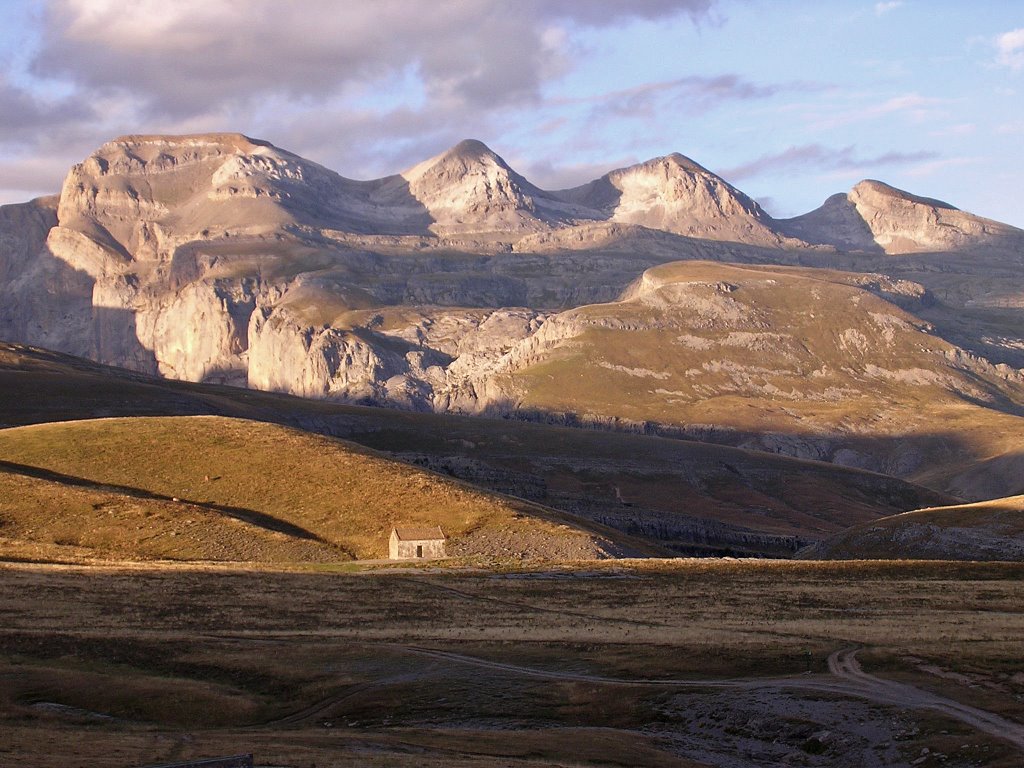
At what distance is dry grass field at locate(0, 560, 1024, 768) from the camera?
41688 millimetres

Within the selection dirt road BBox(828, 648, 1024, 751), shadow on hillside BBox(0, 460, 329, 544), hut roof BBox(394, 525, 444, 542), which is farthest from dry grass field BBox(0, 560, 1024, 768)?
shadow on hillside BBox(0, 460, 329, 544)

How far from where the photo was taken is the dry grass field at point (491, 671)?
137 ft

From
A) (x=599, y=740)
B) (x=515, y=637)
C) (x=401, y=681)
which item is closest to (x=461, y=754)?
(x=599, y=740)

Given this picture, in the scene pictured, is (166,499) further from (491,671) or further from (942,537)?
(942,537)

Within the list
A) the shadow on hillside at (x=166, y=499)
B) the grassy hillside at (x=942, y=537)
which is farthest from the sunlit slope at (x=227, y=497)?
the grassy hillside at (x=942, y=537)

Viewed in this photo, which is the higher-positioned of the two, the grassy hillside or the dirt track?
the dirt track

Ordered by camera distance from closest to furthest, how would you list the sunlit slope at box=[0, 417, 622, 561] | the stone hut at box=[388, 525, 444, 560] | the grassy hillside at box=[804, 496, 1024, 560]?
the sunlit slope at box=[0, 417, 622, 561] < the stone hut at box=[388, 525, 444, 560] < the grassy hillside at box=[804, 496, 1024, 560]

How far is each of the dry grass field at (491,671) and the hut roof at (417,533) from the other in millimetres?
21322

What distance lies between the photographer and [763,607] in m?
73.2

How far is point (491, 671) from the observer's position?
2138 inches

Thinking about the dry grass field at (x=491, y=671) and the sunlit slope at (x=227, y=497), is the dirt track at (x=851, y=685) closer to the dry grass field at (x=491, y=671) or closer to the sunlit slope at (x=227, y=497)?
the dry grass field at (x=491, y=671)

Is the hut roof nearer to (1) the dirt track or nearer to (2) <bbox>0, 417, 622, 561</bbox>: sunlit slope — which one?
(2) <bbox>0, 417, 622, 561</bbox>: sunlit slope

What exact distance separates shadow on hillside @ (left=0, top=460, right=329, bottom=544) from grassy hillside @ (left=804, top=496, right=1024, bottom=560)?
2164 inches

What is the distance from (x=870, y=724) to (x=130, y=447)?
9748cm
